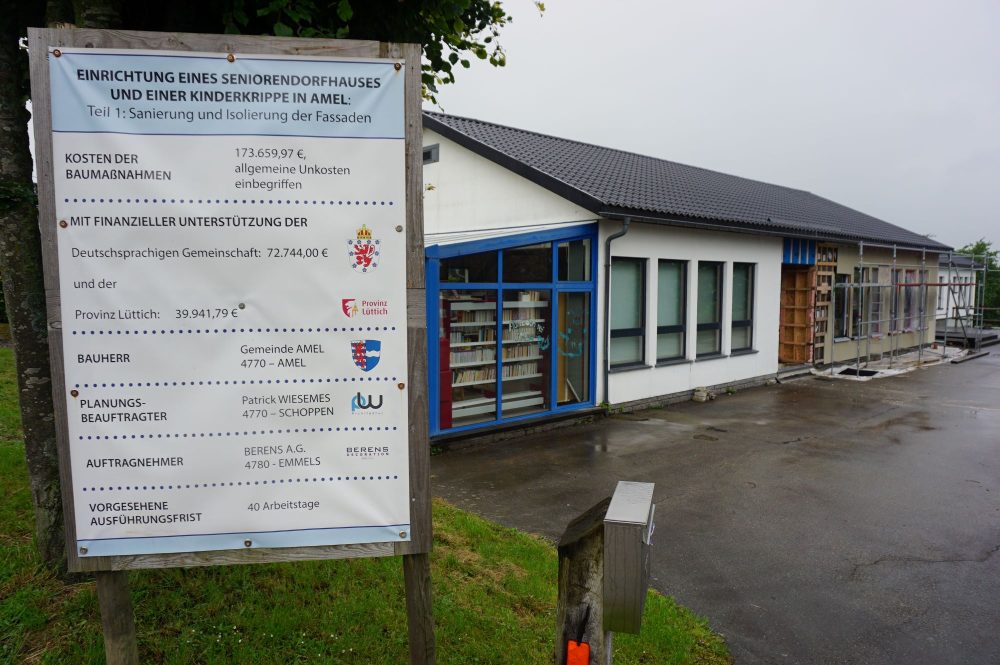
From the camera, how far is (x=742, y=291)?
14.7m

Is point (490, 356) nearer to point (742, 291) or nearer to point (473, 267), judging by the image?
point (473, 267)

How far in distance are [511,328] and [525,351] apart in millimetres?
486

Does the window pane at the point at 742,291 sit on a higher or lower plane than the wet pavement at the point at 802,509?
higher

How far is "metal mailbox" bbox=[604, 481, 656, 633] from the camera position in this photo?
2018 mm

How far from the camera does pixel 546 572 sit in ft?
14.7

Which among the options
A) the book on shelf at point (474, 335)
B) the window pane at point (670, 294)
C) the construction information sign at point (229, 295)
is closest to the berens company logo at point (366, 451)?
the construction information sign at point (229, 295)

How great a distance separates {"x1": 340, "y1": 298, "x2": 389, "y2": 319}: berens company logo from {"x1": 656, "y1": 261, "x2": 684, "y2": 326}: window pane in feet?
34.0

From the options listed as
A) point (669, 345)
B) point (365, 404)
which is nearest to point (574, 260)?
point (669, 345)

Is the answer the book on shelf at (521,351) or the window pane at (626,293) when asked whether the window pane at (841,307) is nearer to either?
the window pane at (626,293)

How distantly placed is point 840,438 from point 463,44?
817 centimetres

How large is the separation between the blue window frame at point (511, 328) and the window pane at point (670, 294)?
7.23 ft

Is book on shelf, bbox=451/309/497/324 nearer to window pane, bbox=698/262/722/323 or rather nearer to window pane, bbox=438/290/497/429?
window pane, bbox=438/290/497/429

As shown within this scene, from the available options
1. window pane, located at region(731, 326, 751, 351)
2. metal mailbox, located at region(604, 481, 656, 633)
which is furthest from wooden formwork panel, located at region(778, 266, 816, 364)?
metal mailbox, located at region(604, 481, 656, 633)

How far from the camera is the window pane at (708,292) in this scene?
13477mm
